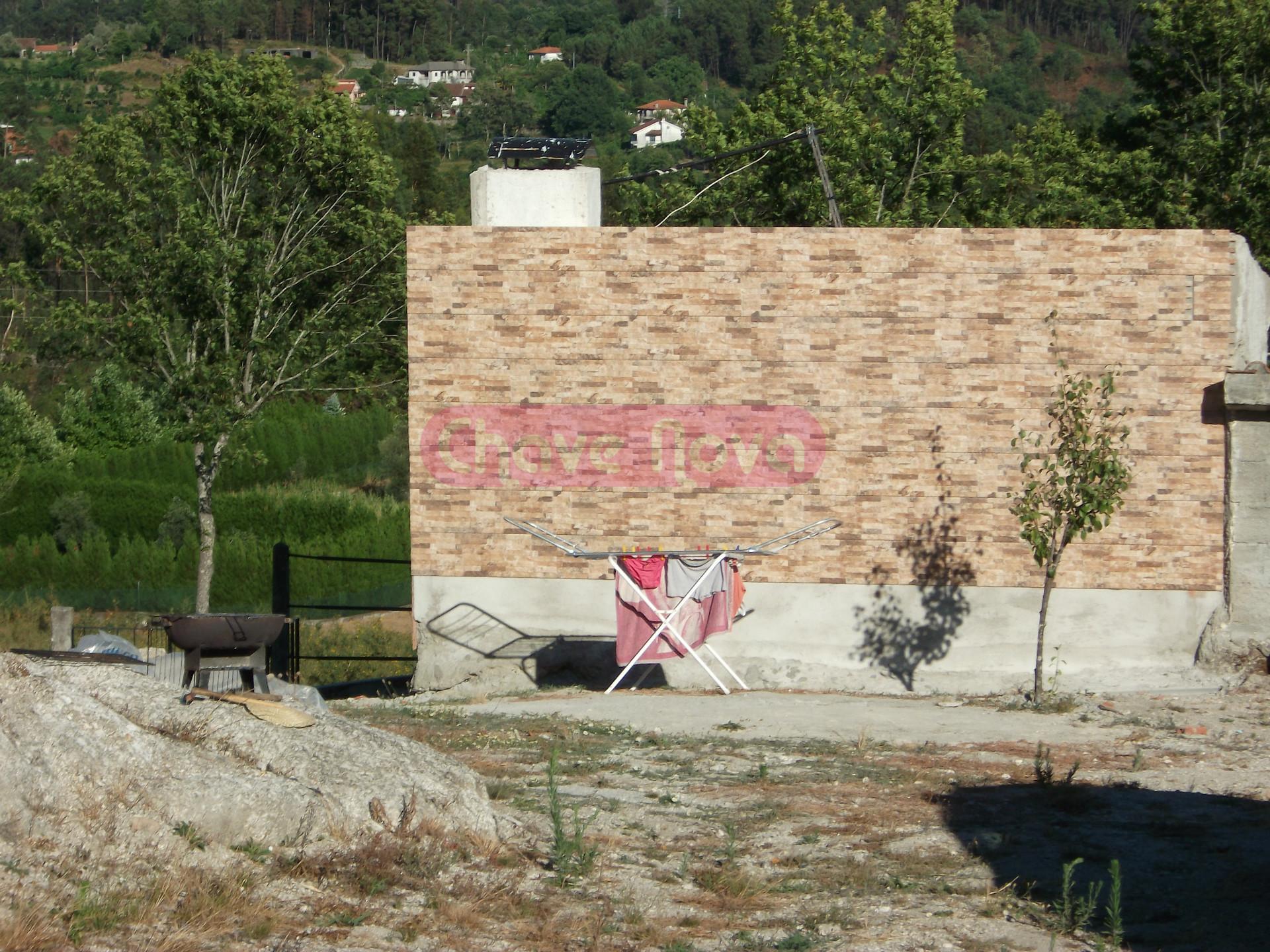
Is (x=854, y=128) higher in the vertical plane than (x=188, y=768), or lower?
higher

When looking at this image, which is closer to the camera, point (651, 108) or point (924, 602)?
point (924, 602)

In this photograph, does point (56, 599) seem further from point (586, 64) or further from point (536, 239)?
point (586, 64)

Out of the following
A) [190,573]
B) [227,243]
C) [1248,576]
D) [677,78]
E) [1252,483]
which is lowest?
[190,573]

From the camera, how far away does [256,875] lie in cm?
698

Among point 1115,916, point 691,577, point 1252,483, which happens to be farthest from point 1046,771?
point 1252,483

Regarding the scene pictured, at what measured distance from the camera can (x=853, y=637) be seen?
15.0m

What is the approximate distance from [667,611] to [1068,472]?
13.3 feet

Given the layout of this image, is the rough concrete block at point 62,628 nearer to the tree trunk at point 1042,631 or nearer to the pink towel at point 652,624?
the pink towel at point 652,624

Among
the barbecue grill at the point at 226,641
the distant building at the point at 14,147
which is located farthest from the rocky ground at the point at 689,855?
the distant building at the point at 14,147

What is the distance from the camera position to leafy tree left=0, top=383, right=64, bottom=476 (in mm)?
45625

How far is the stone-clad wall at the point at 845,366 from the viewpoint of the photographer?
14688 mm

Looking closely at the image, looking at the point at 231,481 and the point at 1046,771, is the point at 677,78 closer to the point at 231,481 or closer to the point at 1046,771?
the point at 231,481

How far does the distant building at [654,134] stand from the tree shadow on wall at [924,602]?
387 feet

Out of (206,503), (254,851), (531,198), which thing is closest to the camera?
(254,851)
